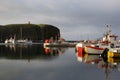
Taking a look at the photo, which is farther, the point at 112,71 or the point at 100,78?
the point at 112,71

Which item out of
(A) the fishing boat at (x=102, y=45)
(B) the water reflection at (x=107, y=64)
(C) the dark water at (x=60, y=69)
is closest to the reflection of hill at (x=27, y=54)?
(A) the fishing boat at (x=102, y=45)

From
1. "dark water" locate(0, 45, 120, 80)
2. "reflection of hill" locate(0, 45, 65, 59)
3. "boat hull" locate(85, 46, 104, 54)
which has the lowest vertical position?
"dark water" locate(0, 45, 120, 80)

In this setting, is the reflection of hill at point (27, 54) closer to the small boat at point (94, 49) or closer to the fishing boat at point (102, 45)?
the small boat at point (94, 49)

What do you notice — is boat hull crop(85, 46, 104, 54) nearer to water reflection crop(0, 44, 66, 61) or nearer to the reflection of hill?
water reflection crop(0, 44, 66, 61)

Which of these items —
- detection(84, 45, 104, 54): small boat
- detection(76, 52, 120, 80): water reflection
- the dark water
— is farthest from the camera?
detection(84, 45, 104, 54): small boat

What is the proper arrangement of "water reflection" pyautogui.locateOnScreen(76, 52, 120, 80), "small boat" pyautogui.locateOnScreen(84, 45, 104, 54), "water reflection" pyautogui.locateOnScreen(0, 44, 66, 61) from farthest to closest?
"small boat" pyautogui.locateOnScreen(84, 45, 104, 54), "water reflection" pyautogui.locateOnScreen(0, 44, 66, 61), "water reflection" pyautogui.locateOnScreen(76, 52, 120, 80)

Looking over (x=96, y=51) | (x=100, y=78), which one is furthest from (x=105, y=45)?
(x=100, y=78)

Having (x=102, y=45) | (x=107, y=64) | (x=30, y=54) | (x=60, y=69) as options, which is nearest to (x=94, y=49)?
(x=102, y=45)

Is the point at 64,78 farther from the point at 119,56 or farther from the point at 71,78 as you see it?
the point at 119,56

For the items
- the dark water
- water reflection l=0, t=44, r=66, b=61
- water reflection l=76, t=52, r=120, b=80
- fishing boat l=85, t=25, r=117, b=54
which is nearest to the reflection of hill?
water reflection l=0, t=44, r=66, b=61

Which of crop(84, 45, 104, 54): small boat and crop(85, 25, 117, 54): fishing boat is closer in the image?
crop(85, 25, 117, 54): fishing boat

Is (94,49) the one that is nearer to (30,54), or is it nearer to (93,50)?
(93,50)

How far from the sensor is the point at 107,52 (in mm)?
57156

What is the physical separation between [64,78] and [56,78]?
0.80 meters
